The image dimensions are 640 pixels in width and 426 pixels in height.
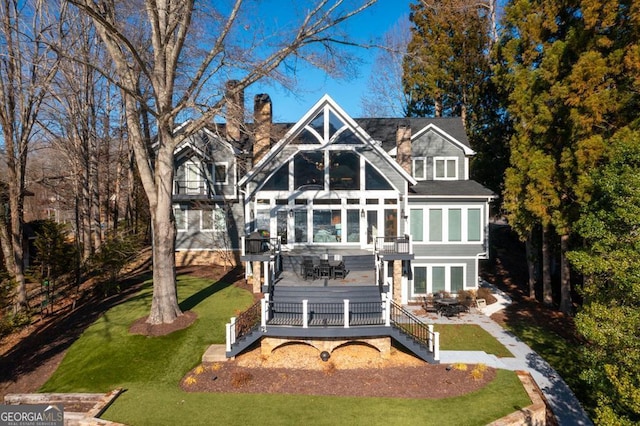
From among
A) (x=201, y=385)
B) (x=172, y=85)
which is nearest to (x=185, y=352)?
(x=201, y=385)

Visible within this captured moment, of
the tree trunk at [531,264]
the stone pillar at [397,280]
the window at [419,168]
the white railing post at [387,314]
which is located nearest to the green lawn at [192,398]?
the white railing post at [387,314]

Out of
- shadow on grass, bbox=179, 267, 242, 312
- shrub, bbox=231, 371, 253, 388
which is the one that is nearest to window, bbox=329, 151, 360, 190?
shadow on grass, bbox=179, 267, 242, 312

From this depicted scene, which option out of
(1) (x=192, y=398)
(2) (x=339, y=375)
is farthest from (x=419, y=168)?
(1) (x=192, y=398)

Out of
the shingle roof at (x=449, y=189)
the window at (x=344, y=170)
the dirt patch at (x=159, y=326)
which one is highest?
the window at (x=344, y=170)

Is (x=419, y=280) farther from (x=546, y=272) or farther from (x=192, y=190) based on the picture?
(x=192, y=190)

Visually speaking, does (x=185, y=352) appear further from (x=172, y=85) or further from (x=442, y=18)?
(x=442, y=18)

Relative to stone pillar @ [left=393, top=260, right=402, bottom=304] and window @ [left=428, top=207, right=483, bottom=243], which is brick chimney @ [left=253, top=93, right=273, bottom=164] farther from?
stone pillar @ [left=393, top=260, right=402, bottom=304]

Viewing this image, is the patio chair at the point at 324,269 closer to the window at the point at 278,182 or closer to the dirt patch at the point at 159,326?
the window at the point at 278,182
